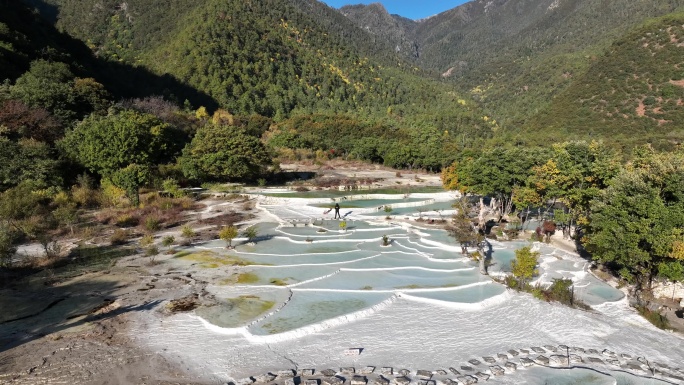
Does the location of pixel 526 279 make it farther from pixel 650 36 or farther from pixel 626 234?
pixel 650 36

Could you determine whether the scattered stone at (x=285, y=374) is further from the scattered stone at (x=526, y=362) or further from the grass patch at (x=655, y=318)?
the grass patch at (x=655, y=318)

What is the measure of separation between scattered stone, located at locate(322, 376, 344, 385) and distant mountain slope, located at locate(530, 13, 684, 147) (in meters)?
61.7

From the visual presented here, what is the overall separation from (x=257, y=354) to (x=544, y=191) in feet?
66.3

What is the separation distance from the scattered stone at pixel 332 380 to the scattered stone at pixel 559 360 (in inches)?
226

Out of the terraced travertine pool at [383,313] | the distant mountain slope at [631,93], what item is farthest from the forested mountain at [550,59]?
the terraced travertine pool at [383,313]

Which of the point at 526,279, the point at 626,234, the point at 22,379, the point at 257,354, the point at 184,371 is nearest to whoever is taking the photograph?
the point at 22,379

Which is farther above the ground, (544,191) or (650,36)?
(650,36)

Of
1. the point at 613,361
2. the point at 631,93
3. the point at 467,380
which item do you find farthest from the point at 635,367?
the point at 631,93

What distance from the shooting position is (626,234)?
45.6 feet

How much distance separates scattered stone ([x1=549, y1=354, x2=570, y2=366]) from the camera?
9970 mm

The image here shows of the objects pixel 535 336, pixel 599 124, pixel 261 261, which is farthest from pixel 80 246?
pixel 599 124

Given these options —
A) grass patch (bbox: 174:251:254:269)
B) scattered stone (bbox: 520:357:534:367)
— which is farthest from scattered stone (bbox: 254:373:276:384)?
grass patch (bbox: 174:251:254:269)

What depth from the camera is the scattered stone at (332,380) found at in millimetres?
8859

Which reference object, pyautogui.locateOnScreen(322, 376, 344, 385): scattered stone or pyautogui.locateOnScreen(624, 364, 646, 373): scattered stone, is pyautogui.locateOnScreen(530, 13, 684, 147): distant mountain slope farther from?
pyautogui.locateOnScreen(322, 376, 344, 385): scattered stone
